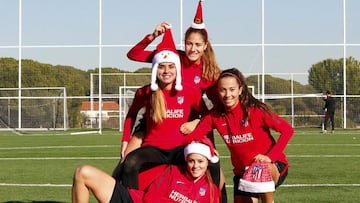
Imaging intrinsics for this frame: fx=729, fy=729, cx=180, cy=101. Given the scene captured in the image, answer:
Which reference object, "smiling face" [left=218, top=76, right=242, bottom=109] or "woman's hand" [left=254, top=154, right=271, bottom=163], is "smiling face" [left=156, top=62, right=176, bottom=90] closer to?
"smiling face" [left=218, top=76, right=242, bottom=109]

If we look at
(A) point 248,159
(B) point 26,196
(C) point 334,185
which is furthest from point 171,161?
(C) point 334,185

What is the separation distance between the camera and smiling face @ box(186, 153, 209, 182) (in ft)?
22.7

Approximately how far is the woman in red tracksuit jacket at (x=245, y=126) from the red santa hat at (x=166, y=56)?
1.44ft

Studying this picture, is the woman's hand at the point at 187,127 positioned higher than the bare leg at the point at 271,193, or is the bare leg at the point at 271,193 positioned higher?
the woman's hand at the point at 187,127

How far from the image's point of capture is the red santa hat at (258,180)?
7.03 metres

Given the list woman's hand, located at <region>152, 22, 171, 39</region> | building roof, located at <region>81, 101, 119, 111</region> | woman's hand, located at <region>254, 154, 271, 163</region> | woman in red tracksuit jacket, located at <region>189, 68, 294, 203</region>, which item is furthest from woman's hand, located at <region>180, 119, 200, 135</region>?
building roof, located at <region>81, 101, 119, 111</region>

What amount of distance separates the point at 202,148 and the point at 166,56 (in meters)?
1.08

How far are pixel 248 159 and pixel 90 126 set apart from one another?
34.5 metres

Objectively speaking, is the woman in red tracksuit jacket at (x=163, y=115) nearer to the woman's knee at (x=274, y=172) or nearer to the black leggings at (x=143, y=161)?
the black leggings at (x=143, y=161)

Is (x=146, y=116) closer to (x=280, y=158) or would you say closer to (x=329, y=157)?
(x=280, y=158)

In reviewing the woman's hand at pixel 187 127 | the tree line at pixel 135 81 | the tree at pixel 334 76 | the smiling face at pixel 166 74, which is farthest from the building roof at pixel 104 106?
the woman's hand at pixel 187 127

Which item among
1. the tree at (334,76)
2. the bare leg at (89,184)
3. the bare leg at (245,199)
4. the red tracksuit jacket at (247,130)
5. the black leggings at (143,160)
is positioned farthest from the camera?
the tree at (334,76)

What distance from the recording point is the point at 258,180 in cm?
703

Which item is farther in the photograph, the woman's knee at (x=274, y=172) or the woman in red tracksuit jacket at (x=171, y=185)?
the woman's knee at (x=274, y=172)
